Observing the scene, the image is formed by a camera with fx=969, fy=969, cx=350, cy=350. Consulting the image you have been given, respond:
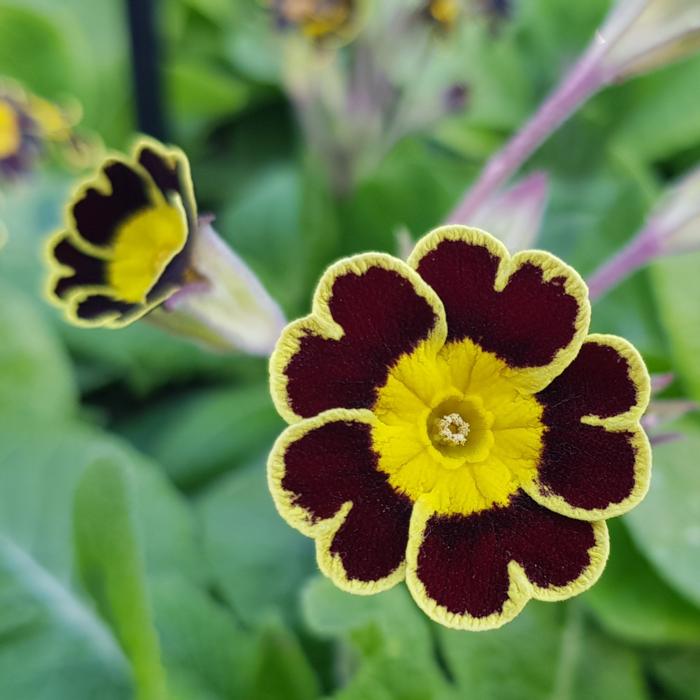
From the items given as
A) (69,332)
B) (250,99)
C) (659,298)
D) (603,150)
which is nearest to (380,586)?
(659,298)

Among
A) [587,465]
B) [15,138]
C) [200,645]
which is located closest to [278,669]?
[200,645]

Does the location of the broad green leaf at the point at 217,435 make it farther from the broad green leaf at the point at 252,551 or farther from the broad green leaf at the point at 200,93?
the broad green leaf at the point at 200,93

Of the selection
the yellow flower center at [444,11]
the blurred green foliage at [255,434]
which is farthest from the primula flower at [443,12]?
the blurred green foliage at [255,434]

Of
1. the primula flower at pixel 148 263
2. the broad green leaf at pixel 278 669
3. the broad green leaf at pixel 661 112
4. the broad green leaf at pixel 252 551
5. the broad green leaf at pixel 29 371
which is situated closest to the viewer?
the primula flower at pixel 148 263

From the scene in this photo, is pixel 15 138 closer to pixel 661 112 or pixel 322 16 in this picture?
pixel 322 16

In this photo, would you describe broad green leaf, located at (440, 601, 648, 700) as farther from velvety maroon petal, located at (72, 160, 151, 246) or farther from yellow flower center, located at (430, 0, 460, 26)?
yellow flower center, located at (430, 0, 460, 26)

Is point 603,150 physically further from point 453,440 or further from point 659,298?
point 453,440
